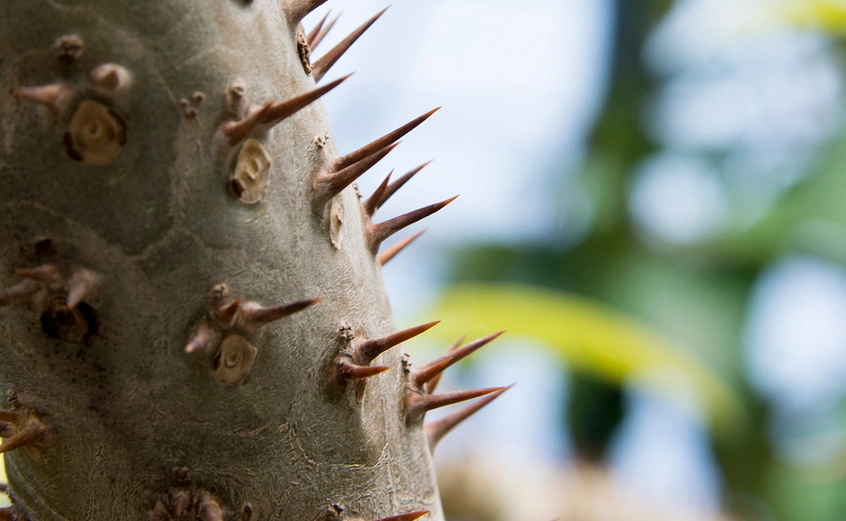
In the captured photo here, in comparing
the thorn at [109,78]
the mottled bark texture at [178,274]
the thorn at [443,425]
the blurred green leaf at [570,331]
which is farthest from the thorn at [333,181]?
the blurred green leaf at [570,331]

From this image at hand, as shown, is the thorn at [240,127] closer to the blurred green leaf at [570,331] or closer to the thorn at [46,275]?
the thorn at [46,275]

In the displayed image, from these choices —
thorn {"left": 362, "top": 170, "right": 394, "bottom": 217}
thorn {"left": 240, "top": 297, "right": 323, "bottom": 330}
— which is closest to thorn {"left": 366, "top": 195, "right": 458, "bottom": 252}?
thorn {"left": 362, "top": 170, "right": 394, "bottom": 217}

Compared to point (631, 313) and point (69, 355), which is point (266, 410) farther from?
point (631, 313)

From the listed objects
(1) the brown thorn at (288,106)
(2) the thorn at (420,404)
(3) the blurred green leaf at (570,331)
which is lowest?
(3) the blurred green leaf at (570,331)

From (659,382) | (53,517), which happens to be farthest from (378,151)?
(659,382)

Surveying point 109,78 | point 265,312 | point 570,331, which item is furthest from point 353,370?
point 570,331

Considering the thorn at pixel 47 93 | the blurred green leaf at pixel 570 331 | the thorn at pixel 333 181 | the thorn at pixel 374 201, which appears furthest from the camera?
the blurred green leaf at pixel 570 331
